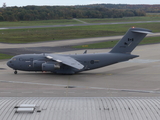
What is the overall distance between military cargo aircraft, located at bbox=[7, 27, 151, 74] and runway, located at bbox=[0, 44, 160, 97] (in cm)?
107

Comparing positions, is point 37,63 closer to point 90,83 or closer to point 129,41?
point 90,83

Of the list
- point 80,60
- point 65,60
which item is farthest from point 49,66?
point 80,60

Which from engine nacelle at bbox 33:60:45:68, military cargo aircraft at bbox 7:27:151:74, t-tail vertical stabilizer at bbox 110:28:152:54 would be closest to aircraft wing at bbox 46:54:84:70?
military cargo aircraft at bbox 7:27:151:74

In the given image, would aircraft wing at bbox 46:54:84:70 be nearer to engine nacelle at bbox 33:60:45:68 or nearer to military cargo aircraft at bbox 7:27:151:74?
military cargo aircraft at bbox 7:27:151:74

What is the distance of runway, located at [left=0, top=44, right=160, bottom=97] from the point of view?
33031 millimetres

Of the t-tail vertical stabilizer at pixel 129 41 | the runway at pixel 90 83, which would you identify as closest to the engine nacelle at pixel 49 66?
the runway at pixel 90 83

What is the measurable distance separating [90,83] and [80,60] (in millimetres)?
6151

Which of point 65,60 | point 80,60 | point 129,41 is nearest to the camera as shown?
point 65,60

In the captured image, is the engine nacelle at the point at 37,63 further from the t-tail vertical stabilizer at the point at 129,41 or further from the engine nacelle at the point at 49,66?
the t-tail vertical stabilizer at the point at 129,41

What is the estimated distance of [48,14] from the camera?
168375 millimetres

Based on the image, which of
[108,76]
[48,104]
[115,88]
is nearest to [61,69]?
[108,76]

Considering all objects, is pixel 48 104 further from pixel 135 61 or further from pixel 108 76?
pixel 135 61

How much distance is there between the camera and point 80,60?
43.2 meters

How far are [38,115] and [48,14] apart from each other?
154440 millimetres
